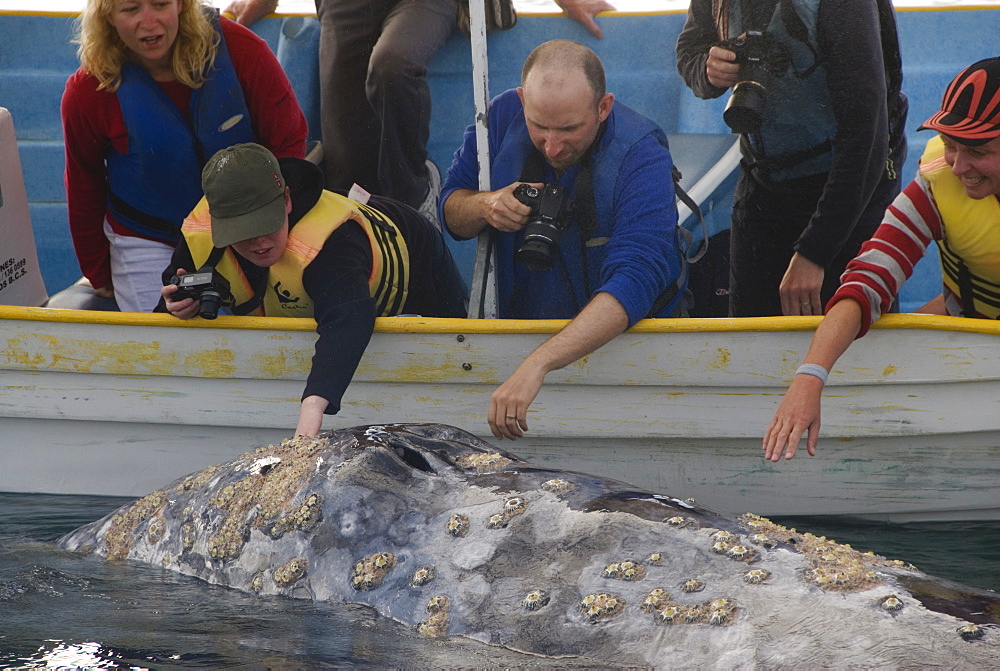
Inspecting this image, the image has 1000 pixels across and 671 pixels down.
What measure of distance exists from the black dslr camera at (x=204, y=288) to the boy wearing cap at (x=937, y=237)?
2.38 meters

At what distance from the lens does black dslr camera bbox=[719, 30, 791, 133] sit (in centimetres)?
448

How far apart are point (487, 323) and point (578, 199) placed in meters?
0.69

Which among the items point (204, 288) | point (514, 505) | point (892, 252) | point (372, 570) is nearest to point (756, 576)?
point (514, 505)

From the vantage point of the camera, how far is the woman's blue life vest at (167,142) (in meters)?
4.71

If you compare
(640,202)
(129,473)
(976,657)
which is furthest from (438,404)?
(976,657)

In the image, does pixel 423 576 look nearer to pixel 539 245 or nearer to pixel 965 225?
pixel 539 245

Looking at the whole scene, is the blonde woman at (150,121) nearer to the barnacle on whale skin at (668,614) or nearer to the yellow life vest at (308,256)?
the yellow life vest at (308,256)

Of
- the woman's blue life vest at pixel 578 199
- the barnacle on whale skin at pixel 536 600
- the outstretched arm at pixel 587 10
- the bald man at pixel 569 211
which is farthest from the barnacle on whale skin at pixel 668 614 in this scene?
the outstretched arm at pixel 587 10

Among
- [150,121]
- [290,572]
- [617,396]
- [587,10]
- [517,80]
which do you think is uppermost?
[587,10]

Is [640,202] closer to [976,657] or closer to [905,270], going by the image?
[905,270]

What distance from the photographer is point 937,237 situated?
4090 millimetres

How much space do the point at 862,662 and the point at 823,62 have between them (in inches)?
121

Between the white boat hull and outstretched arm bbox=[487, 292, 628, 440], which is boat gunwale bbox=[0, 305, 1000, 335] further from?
outstretched arm bbox=[487, 292, 628, 440]

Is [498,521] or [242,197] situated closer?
[498,521]
